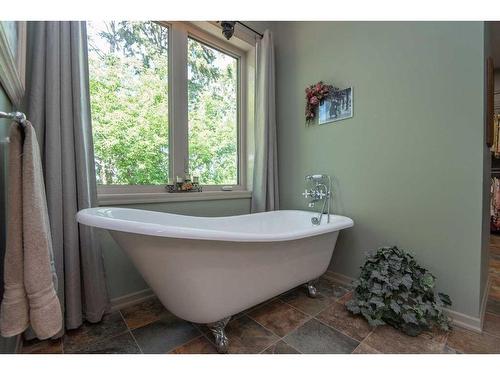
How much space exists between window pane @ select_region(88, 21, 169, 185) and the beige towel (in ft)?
3.20

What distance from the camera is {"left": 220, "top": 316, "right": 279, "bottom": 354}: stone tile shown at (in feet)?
3.54

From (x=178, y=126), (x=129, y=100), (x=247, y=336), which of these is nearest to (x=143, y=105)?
(x=129, y=100)

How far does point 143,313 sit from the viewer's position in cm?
141

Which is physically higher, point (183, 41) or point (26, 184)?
point (183, 41)

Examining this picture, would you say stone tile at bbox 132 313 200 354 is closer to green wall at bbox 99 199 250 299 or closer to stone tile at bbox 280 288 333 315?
green wall at bbox 99 199 250 299

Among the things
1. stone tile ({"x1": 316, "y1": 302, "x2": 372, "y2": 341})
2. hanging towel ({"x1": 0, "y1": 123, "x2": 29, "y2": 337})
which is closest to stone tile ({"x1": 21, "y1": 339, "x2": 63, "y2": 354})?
hanging towel ({"x1": 0, "y1": 123, "x2": 29, "y2": 337})

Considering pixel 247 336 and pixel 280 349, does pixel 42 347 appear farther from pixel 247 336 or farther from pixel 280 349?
pixel 280 349

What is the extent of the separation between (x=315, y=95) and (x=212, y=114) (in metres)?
0.94

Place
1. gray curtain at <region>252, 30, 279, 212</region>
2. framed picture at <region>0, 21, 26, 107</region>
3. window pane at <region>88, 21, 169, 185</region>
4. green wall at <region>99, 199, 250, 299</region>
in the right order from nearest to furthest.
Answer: framed picture at <region>0, 21, 26, 107</region>, green wall at <region>99, 199, 250, 299</region>, window pane at <region>88, 21, 169, 185</region>, gray curtain at <region>252, 30, 279, 212</region>

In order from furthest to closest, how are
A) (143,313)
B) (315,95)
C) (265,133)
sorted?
(265,133) → (315,95) → (143,313)
